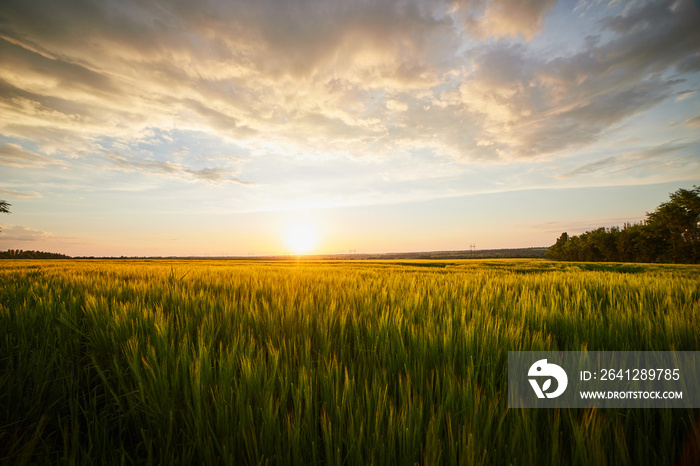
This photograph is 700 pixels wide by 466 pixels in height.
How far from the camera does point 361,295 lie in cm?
367

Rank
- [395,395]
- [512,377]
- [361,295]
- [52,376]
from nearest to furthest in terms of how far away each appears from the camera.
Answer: [395,395] → [512,377] → [52,376] → [361,295]

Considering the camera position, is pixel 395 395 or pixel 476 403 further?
pixel 395 395

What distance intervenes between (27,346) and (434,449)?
106 inches

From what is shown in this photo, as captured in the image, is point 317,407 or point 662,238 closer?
point 317,407

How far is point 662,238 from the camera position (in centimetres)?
5909

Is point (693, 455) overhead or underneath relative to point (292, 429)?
underneath

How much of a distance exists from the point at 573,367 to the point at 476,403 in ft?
3.00

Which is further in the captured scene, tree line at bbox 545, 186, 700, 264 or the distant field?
tree line at bbox 545, 186, 700, 264

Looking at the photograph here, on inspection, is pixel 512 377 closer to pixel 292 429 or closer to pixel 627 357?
pixel 627 357

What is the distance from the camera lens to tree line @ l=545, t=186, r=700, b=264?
5378 centimetres

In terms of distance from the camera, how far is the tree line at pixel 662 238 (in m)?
53.8

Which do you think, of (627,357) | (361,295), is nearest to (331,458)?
(627,357)

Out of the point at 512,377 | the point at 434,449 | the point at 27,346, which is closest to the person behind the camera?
the point at 434,449

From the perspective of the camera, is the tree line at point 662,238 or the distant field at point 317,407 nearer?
the distant field at point 317,407
